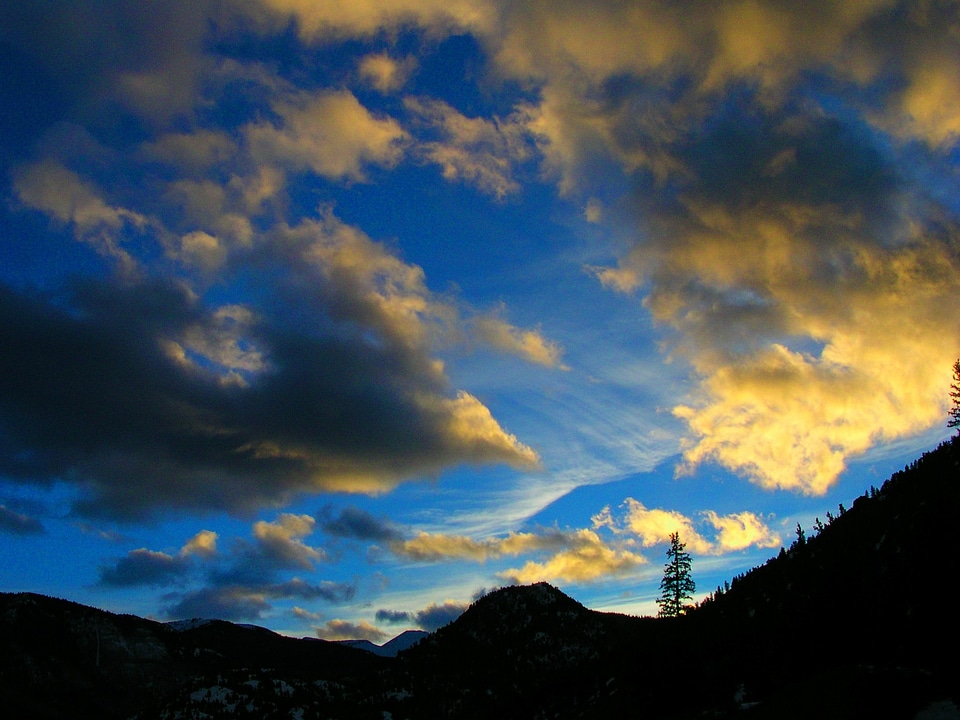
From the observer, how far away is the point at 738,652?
1321 inches

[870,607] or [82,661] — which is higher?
[870,607]

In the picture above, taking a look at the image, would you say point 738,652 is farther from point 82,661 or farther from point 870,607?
point 82,661

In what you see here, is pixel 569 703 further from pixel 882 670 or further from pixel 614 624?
pixel 614 624

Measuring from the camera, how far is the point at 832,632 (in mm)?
28500

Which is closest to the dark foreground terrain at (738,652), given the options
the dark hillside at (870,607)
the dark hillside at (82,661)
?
the dark hillside at (870,607)

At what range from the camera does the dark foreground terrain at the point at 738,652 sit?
21297 mm

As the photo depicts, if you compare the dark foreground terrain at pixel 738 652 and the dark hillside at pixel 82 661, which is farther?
the dark hillside at pixel 82 661

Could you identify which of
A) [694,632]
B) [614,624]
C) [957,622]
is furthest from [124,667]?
[957,622]

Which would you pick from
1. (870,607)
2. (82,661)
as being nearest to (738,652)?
(870,607)

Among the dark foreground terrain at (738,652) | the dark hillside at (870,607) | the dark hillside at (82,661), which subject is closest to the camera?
the dark hillside at (870,607)

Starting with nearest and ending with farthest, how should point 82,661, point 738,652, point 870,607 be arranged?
point 870,607 < point 738,652 < point 82,661

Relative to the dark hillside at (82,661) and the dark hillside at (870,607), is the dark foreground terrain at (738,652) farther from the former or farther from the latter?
the dark hillside at (82,661)

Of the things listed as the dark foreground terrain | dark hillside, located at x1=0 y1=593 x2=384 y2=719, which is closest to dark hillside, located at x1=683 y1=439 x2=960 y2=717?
the dark foreground terrain

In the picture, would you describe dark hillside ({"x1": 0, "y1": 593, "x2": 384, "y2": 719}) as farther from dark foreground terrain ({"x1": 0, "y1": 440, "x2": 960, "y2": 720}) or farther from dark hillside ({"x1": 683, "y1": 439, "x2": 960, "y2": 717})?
dark hillside ({"x1": 683, "y1": 439, "x2": 960, "y2": 717})
